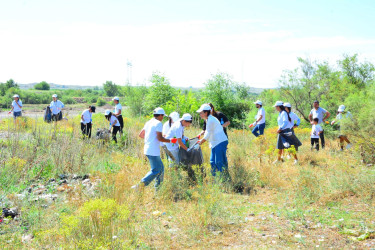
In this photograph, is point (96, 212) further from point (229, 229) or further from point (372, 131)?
point (372, 131)

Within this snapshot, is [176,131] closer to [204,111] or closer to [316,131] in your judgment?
[204,111]

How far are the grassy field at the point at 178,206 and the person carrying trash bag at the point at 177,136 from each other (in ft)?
1.42

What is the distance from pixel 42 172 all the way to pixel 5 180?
1118mm

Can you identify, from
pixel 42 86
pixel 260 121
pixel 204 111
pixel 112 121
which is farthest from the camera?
pixel 42 86

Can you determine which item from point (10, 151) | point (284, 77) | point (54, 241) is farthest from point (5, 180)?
point (284, 77)

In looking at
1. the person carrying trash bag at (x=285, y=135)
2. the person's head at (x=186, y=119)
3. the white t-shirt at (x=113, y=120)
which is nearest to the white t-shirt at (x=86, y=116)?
the white t-shirt at (x=113, y=120)

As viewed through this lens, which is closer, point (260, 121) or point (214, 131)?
point (214, 131)

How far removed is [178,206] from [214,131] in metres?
1.83

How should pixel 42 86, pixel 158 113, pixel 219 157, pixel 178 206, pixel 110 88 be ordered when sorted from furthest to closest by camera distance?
pixel 42 86
pixel 110 88
pixel 219 157
pixel 158 113
pixel 178 206

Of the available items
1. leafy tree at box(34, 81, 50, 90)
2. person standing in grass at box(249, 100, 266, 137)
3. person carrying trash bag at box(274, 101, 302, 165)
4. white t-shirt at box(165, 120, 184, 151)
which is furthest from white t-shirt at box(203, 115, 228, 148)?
leafy tree at box(34, 81, 50, 90)

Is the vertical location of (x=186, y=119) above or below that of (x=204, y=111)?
below

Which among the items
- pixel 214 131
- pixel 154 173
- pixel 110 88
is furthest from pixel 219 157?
pixel 110 88

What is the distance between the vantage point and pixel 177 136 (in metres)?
7.02

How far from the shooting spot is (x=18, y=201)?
566cm
